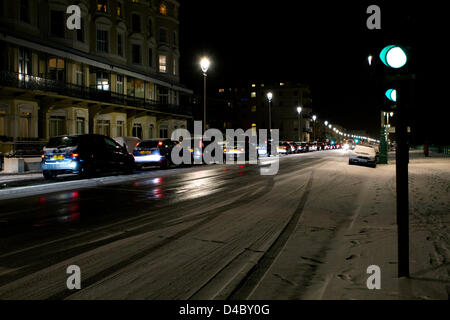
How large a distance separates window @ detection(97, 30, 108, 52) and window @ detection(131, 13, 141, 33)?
16.0 feet

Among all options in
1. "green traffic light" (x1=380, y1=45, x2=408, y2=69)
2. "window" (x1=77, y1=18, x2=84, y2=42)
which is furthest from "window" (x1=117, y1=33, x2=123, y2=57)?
"green traffic light" (x1=380, y1=45, x2=408, y2=69)

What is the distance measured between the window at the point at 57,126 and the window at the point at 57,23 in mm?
6303

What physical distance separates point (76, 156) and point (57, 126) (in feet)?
52.1

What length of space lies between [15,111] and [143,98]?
14.2 metres

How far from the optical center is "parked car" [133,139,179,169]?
835 inches

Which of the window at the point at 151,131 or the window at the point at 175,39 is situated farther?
the window at the point at 175,39

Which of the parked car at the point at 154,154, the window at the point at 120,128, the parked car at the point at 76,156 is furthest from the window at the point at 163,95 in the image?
the parked car at the point at 76,156

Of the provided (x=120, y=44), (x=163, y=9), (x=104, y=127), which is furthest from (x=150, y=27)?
(x=104, y=127)

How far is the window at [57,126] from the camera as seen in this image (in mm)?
29078

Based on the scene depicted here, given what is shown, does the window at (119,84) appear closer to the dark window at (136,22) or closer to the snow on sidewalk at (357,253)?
the dark window at (136,22)

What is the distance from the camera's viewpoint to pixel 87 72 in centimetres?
3222

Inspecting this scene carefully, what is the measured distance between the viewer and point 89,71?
32781 mm

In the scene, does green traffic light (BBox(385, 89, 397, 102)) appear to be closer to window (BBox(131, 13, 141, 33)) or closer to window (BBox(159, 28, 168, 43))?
window (BBox(131, 13, 141, 33))
